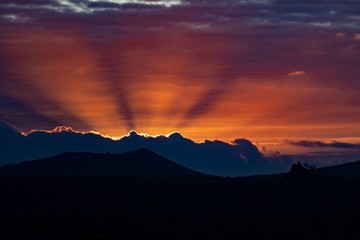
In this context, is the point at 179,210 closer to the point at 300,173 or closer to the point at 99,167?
the point at 300,173

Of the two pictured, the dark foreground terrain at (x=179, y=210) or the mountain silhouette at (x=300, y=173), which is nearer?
the dark foreground terrain at (x=179, y=210)

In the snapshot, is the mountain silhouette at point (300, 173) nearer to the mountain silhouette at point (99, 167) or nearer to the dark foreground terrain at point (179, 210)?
the dark foreground terrain at point (179, 210)

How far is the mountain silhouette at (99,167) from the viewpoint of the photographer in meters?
176

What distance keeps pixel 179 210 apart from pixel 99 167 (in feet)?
375

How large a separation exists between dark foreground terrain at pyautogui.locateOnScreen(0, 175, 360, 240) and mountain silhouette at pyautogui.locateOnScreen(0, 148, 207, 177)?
61.7 metres

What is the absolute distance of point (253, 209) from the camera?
72.8 meters

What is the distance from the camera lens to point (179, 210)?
238ft

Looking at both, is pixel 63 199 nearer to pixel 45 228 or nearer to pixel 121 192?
pixel 121 192

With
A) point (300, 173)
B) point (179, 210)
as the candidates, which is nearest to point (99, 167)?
point (300, 173)

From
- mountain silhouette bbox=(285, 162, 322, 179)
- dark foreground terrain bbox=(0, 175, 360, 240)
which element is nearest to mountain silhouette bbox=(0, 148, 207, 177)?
mountain silhouette bbox=(285, 162, 322, 179)

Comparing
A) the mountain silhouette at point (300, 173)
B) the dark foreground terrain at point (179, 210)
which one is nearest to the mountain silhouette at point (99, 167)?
the mountain silhouette at point (300, 173)

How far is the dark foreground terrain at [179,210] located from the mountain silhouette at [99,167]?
6165 centimetres

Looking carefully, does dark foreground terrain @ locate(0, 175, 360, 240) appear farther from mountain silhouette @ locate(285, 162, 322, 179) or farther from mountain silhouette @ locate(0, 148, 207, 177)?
mountain silhouette @ locate(0, 148, 207, 177)

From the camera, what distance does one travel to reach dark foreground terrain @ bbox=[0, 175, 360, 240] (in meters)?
53.8
